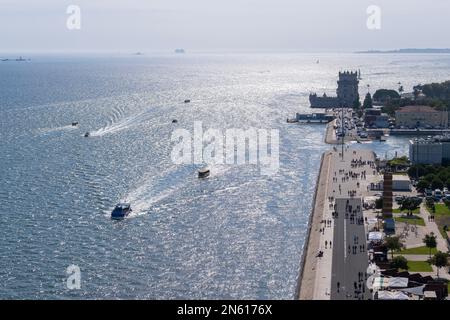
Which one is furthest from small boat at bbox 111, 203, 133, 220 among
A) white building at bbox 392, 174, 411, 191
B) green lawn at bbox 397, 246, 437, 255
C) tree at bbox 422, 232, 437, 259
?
white building at bbox 392, 174, 411, 191

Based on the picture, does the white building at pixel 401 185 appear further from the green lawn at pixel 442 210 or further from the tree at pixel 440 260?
the tree at pixel 440 260

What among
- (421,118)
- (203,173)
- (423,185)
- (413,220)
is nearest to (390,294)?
(413,220)

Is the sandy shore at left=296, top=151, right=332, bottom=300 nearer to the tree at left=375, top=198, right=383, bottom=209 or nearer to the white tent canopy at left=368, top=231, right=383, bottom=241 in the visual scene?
the white tent canopy at left=368, top=231, right=383, bottom=241

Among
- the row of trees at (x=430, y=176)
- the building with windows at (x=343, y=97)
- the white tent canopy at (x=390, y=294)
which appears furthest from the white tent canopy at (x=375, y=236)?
the building with windows at (x=343, y=97)

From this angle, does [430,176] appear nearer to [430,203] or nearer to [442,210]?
[430,203]

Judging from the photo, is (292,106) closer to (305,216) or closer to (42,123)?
(42,123)
